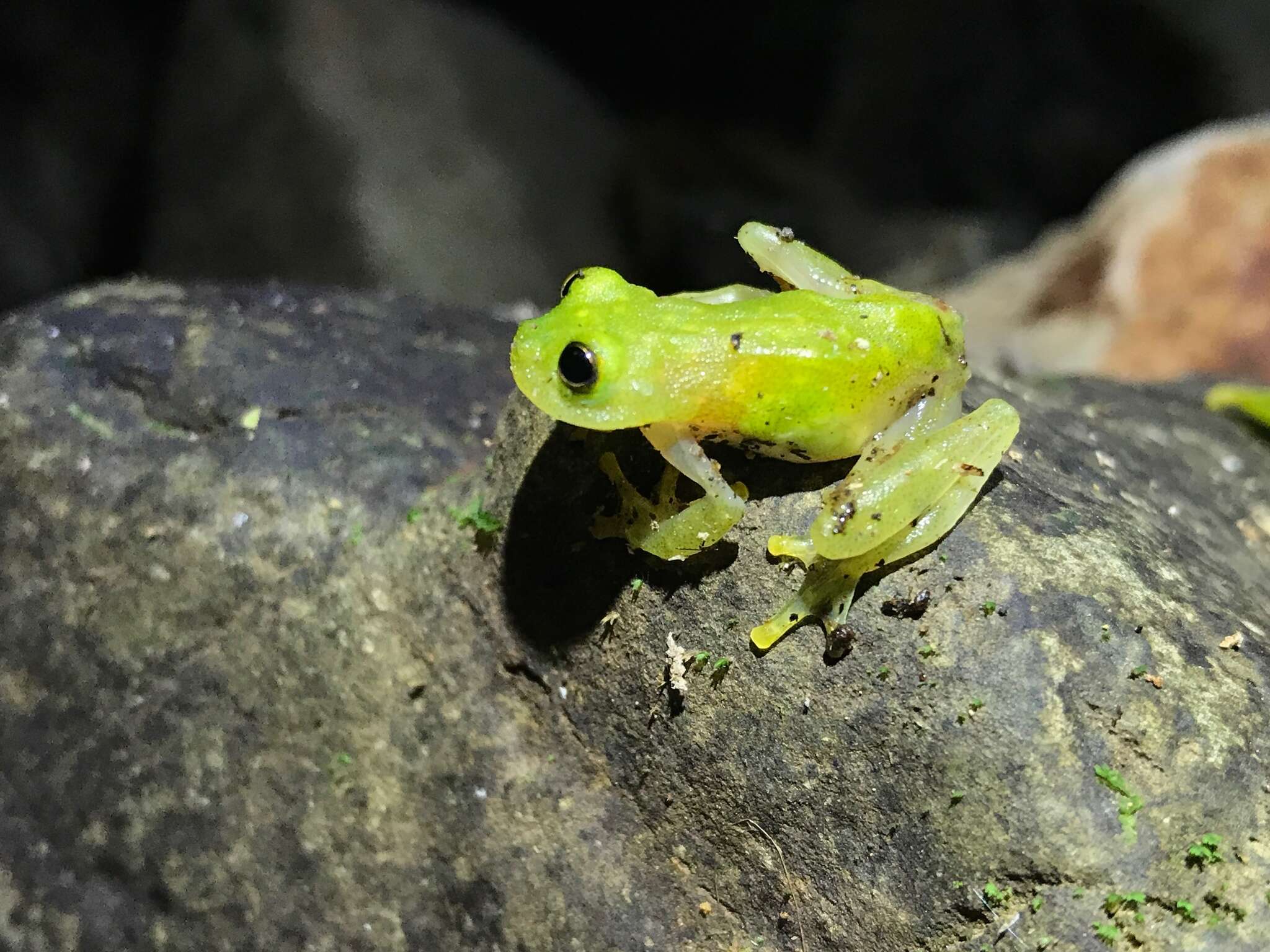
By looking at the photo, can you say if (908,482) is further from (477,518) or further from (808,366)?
(477,518)

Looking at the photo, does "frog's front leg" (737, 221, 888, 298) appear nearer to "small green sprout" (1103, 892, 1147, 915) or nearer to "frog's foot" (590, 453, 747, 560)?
"frog's foot" (590, 453, 747, 560)

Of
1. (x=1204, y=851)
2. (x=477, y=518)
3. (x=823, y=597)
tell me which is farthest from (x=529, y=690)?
(x=1204, y=851)

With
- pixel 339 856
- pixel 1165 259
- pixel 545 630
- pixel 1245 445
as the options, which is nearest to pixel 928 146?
pixel 1165 259

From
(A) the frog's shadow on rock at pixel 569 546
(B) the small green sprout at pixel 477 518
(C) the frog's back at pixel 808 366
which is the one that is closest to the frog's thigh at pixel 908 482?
(C) the frog's back at pixel 808 366

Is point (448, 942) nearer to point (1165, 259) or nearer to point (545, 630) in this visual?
point (545, 630)

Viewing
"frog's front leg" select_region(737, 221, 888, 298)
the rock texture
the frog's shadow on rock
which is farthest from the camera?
"frog's front leg" select_region(737, 221, 888, 298)

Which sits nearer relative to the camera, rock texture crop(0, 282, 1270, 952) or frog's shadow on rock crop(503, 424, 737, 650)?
rock texture crop(0, 282, 1270, 952)

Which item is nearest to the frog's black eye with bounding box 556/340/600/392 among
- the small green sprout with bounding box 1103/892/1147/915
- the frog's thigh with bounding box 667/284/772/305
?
the frog's thigh with bounding box 667/284/772/305
